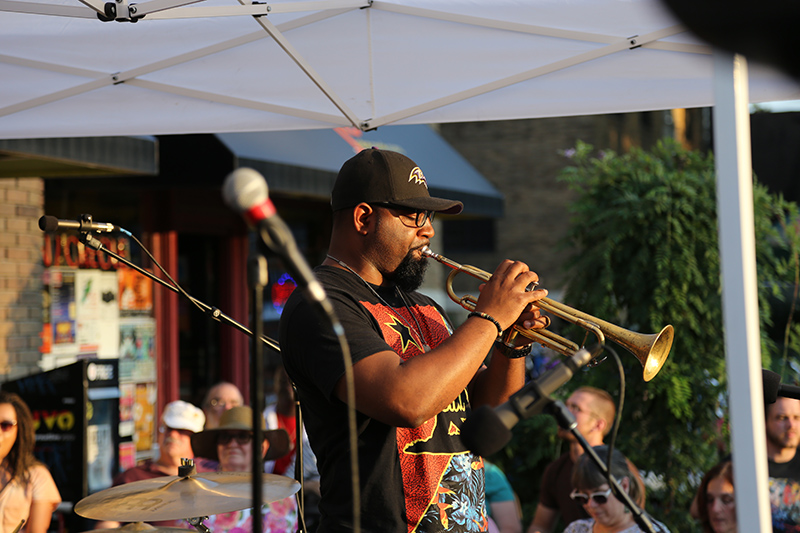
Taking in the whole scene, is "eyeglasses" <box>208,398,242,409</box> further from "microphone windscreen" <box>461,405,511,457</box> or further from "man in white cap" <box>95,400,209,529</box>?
"microphone windscreen" <box>461,405,511,457</box>

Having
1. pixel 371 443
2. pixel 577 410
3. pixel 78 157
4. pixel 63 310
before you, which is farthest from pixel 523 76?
pixel 63 310

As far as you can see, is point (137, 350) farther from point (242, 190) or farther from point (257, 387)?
point (242, 190)

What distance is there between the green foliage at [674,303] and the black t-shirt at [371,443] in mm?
3668

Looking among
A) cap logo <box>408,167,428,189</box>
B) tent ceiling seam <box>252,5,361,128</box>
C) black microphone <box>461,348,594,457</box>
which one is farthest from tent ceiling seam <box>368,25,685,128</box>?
black microphone <box>461,348,594,457</box>

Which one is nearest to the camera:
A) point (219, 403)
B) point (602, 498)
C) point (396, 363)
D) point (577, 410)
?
point (396, 363)

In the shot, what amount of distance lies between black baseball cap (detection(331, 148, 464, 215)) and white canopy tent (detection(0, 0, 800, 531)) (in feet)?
3.05

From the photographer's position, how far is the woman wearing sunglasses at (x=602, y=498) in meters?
4.35

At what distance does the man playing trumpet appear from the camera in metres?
2.04

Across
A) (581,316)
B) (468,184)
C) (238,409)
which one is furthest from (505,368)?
(468,184)

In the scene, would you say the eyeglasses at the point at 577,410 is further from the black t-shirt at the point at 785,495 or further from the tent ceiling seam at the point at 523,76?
the tent ceiling seam at the point at 523,76

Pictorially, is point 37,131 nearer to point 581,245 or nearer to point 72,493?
point 72,493

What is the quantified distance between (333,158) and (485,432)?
21.9 ft

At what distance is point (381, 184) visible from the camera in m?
2.40

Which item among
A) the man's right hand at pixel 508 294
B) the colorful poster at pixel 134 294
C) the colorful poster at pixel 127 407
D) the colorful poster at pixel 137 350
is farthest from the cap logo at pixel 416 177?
the colorful poster at pixel 137 350
